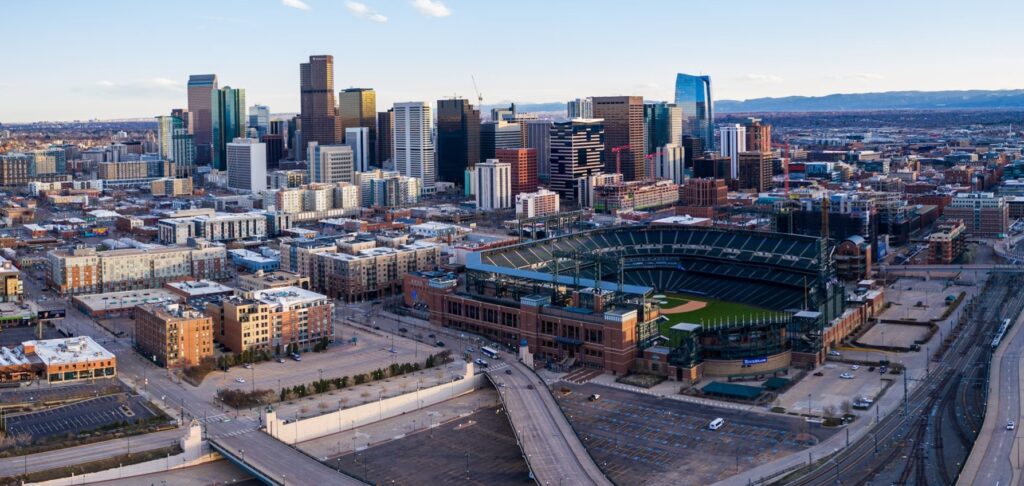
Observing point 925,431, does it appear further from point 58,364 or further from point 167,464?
point 58,364

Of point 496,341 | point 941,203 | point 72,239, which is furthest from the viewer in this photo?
point 941,203

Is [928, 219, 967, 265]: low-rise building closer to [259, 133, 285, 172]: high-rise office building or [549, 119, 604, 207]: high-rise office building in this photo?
[549, 119, 604, 207]: high-rise office building

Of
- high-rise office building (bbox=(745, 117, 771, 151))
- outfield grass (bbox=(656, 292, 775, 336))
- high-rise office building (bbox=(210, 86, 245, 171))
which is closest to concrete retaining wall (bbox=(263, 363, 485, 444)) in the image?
outfield grass (bbox=(656, 292, 775, 336))

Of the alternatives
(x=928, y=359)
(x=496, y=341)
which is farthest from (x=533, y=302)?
(x=928, y=359)

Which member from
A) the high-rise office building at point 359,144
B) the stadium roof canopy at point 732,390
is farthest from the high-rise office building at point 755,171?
the stadium roof canopy at point 732,390

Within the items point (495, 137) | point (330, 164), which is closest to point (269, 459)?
point (330, 164)

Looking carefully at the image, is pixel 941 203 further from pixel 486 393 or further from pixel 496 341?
pixel 486 393
